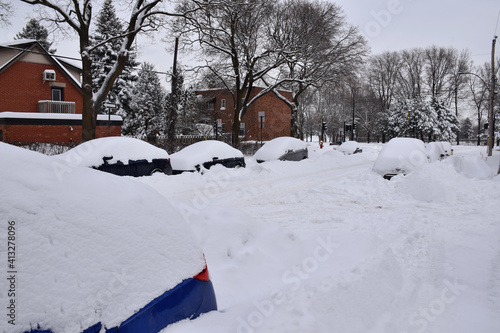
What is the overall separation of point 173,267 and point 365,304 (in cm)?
205

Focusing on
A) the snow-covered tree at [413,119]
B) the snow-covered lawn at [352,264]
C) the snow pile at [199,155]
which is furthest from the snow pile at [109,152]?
the snow-covered tree at [413,119]

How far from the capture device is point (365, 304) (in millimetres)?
3412

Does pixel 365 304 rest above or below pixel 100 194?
below

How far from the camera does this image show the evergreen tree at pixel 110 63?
38.5 metres

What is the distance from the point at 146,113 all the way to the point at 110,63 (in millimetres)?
6729

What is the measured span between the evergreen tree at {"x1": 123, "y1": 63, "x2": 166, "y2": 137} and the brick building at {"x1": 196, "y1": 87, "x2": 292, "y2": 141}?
794 cm

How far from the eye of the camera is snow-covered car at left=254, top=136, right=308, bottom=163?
17.9m

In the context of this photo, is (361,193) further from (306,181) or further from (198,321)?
(198,321)

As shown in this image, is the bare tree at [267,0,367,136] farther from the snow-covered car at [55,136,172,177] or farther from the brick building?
the brick building

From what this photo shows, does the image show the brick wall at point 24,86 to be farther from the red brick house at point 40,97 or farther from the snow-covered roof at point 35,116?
the snow-covered roof at point 35,116

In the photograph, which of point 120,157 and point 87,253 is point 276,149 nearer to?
point 120,157

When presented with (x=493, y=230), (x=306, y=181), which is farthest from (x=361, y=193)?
(x=493, y=230)

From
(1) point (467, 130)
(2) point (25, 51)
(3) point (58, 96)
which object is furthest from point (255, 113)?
(1) point (467, 130)

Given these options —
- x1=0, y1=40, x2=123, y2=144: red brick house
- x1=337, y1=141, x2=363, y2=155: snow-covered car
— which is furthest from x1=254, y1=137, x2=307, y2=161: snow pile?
x1=0, y1=40, x2=123, y2=144: red brick house
